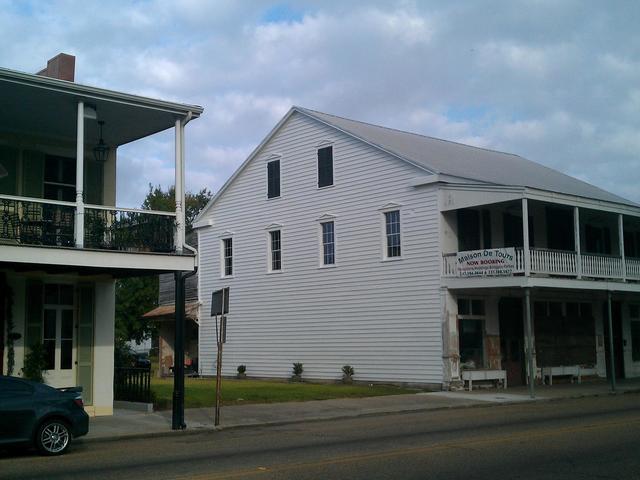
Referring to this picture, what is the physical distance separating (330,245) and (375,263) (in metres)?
2.75

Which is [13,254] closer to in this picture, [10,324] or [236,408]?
[10,324]

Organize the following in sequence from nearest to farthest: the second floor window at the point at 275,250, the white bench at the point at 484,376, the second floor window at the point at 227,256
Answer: the white bench at the point at 484,376, the second floor window at the point at 275,250, the second floor window at the point at 227,256

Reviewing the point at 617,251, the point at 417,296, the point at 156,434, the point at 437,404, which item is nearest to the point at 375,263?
the point at 417,296

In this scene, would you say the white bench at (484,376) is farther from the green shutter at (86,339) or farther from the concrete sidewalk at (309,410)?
the green shutter at (86,339)

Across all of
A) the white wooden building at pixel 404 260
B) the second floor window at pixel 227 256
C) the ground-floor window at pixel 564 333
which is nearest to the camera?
the white wooden building at pixel 404 260

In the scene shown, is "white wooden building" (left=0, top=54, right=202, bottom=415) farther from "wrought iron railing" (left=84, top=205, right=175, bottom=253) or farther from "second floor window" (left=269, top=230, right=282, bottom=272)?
"second floor window" (left=269, top=230, right=282, bottom=272)

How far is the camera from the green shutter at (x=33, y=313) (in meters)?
17.9

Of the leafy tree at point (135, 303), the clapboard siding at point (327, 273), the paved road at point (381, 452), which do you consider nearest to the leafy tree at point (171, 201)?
the leafy tree at point (135, 303)

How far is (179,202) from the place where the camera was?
56.3 feet

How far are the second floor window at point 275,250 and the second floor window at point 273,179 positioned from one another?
161cm

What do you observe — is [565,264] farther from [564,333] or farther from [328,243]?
[328,243]

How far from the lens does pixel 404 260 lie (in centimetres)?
2709

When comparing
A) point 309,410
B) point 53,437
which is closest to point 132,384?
point 309,410

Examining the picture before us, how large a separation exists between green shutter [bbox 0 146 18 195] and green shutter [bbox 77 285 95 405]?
2818mm
